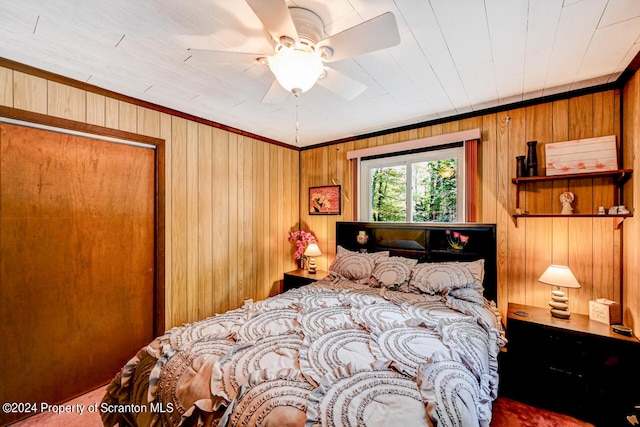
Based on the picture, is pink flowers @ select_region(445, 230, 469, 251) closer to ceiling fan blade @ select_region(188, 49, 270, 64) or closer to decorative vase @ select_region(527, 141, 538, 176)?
decorative vase @ select_region(527, 141, 538, 176)

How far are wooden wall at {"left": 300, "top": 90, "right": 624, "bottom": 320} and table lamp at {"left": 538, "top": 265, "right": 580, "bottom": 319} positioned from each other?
0.81 feet

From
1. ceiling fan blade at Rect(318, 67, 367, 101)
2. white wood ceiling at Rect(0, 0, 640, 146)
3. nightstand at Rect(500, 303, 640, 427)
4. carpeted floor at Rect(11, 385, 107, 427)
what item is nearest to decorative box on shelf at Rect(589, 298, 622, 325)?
nightstand at Rect(500, 303, 640, 427)

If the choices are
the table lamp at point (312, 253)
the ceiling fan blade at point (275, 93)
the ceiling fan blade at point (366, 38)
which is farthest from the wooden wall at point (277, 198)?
the ceiling fan blade at point (366, 38)

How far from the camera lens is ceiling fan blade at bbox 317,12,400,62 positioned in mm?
1141

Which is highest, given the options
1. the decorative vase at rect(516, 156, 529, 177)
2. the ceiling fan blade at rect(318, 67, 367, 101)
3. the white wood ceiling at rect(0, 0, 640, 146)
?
the white wood ceiling at rect(0, 0, 640, 146)

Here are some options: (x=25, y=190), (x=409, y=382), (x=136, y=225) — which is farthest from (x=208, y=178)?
(x=409, y=382)

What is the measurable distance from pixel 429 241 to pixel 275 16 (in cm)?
253

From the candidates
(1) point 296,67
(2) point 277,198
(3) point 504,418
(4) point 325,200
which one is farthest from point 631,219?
(2) point 277,198

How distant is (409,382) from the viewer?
1162 millimetres

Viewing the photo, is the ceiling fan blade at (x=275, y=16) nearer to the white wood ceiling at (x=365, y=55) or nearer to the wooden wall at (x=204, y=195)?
the white wood ceiling at (x=365, y=55)

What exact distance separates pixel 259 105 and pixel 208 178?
101 cm

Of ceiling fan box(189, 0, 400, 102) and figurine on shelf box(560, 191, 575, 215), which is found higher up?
ceiling fan box(189, 0, 400, 102)

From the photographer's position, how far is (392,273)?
2648 mm

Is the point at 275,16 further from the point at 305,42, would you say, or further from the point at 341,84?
the point at 341,84
